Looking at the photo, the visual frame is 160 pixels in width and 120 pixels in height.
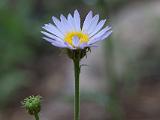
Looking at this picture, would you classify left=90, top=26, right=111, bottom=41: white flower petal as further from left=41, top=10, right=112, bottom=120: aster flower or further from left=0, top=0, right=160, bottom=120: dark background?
left=0, top=0, right=160, bottom=120: dark background

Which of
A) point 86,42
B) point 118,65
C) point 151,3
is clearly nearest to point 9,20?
point 118,65

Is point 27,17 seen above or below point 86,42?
above

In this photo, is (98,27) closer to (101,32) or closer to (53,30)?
(101,32)

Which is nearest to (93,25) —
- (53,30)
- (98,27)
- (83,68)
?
(98,27)

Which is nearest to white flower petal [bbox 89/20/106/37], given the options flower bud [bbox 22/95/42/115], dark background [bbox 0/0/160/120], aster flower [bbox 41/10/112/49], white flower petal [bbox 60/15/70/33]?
aster flower [bbox 41/10/112/49]

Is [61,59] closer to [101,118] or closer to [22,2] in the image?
[22,2]

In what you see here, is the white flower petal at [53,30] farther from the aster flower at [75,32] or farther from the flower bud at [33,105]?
the flower bud at [33,105]

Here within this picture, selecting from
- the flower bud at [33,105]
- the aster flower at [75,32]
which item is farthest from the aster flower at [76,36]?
the flower bud at [33,105]
